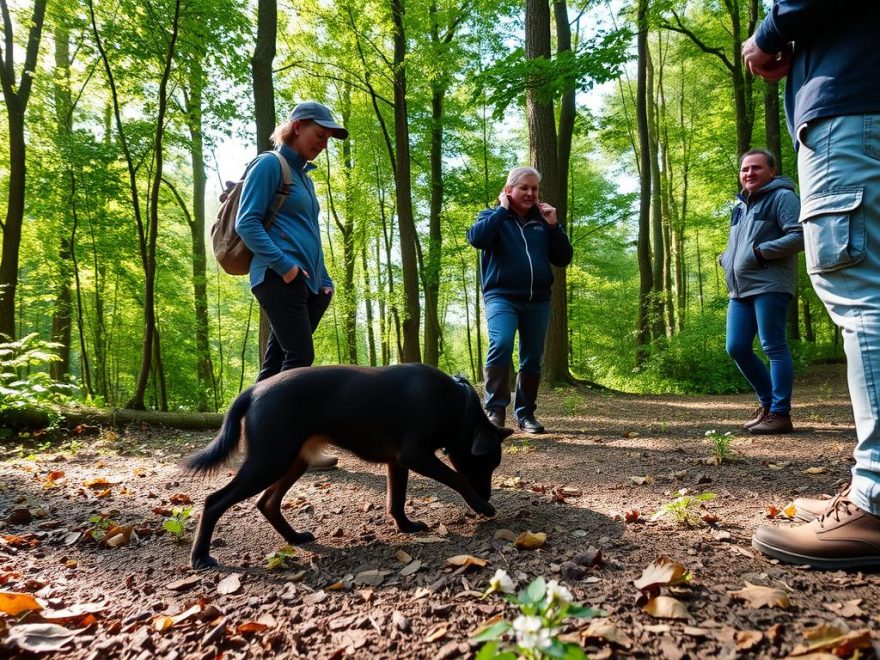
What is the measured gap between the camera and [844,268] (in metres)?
1.82

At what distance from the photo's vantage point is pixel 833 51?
189 centimetres

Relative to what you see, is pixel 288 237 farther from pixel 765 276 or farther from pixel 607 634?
pixel 765 276

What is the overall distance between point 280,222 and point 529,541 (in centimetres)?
276

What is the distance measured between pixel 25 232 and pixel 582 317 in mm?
21514

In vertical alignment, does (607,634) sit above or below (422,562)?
above

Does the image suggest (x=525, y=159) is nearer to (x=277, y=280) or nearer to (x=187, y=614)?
(x=277, y=280)

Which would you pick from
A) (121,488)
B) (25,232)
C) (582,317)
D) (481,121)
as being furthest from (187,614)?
(582,317)

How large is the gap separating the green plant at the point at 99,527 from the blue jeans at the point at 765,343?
488 cm

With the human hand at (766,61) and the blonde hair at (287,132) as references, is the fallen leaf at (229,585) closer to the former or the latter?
the blonde hair at (287,132)

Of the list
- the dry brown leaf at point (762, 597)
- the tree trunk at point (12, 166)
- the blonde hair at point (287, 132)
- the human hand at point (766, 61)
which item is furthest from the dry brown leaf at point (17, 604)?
the tree trunk at point (12, 166)

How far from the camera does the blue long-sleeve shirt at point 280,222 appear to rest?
3.48 meters

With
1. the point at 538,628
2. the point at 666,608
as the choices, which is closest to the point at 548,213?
the point at 666,608

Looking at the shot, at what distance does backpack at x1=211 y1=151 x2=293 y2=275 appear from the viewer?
3.69 m

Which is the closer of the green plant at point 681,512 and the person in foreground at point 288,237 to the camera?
the green plant at point 681,512
